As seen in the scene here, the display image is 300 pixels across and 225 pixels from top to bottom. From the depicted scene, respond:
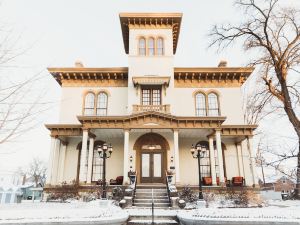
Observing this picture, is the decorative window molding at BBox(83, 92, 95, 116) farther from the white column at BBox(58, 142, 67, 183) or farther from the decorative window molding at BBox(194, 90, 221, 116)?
the decorative window molding at BBox(194, 90, 221, 116)

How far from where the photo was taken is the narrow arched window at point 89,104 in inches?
870

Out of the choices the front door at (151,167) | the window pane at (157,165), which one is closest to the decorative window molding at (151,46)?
the front door at (151,167)

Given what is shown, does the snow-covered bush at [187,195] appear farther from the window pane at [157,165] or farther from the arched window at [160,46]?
the arched window at [160,46]

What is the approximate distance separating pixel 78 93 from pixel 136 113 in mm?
6489

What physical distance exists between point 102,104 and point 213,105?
9726mm

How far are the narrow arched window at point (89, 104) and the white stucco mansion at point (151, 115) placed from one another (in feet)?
0.28

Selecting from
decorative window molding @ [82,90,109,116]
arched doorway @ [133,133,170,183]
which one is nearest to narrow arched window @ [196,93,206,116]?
arched doorway @ [133,133,170,183]

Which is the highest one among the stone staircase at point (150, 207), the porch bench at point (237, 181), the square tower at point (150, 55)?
the square tower at point (150, 55)

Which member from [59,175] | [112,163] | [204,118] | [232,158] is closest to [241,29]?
[204,118]

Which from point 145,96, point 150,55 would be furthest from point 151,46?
point 145,96

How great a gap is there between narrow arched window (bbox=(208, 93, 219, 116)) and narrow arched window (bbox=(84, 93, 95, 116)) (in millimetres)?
10139

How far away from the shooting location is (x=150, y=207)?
14547 millimetres

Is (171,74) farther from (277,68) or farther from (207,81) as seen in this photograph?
(277,68)

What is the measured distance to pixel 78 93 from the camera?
22.5 meters
